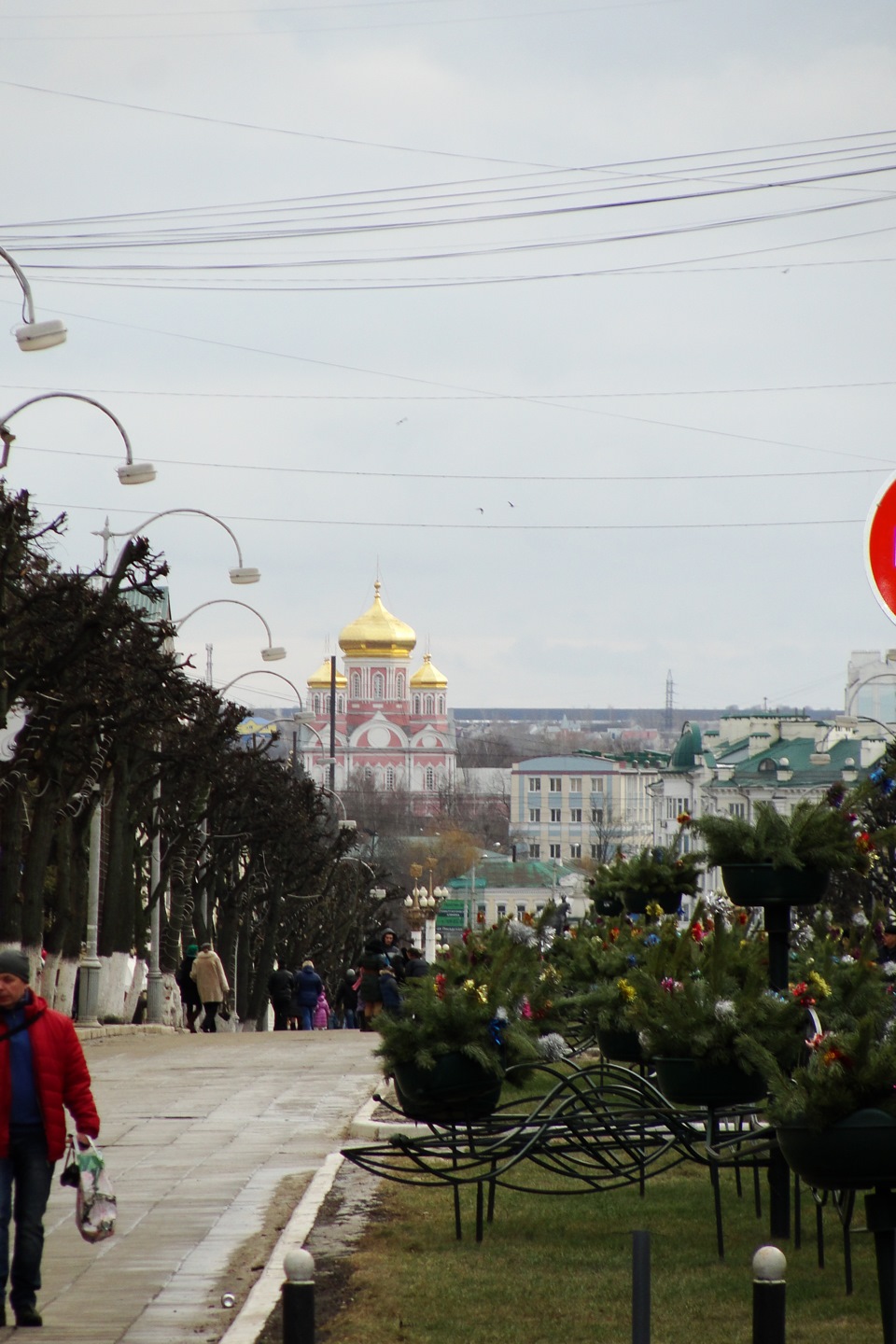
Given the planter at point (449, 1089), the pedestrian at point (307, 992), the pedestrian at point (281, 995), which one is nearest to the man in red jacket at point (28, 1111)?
the planter at point (449, 1089)

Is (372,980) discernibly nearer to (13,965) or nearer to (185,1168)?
(185,1168)

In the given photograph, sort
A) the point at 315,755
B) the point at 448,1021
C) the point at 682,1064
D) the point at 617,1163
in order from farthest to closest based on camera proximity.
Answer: the point at 315,755 < the point at 617,1163 < the point at 448,1021 < the point at 682,1064

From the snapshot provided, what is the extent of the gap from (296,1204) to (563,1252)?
82.7 inches

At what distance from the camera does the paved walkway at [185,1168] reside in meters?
9.02

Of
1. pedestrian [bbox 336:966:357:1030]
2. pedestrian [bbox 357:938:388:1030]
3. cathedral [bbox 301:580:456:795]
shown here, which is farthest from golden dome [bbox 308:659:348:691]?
pedestrian [bbox 357:938:388:1030]

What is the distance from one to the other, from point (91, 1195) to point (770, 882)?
3473mm

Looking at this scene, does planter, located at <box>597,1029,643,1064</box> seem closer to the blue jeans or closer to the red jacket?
the red jacket

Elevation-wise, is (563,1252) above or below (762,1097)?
below

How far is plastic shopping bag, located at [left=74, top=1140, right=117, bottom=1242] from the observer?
877 cm

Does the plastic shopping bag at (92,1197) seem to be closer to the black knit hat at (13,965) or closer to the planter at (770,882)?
the black knit hat at (13,965)

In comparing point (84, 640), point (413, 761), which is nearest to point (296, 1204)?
point (84, 640)

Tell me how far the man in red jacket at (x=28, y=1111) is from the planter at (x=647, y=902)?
31.0 ft

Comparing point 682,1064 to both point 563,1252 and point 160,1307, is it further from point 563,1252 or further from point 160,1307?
point 160,1307

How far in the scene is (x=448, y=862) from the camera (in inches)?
5477
